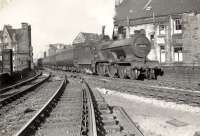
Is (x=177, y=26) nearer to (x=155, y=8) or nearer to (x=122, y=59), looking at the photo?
(x=155, y=8)

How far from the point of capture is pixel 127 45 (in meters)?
18.8

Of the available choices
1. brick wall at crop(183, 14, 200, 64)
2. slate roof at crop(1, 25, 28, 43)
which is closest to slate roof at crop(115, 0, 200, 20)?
brick wall at crop(183, 14, 200, 64)

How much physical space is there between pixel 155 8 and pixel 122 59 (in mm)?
16813

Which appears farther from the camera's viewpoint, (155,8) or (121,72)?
(155,8)

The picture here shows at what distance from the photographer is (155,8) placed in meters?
34.2

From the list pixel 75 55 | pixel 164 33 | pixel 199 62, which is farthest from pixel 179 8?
pixel 75 55

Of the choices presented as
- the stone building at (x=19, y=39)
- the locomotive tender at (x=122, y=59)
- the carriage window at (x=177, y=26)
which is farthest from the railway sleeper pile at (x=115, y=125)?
the stone building at (x=19, y=39)

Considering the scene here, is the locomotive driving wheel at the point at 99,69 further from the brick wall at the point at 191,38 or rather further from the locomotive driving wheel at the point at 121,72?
the brick wall at the point at 191,38

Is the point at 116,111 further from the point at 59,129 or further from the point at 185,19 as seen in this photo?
the point at 185,19

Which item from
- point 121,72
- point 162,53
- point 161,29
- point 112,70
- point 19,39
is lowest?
point 121,72

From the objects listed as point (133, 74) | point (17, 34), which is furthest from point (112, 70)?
point (17, 34)

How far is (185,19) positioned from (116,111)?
17.9 metres

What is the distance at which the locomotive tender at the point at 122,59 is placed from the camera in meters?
18.5

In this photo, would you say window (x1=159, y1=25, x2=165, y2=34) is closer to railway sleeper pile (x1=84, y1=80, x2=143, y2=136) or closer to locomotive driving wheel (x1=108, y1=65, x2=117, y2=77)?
locomotive driving wheel (x1=108, y1=65, x2=117, y2=77)
